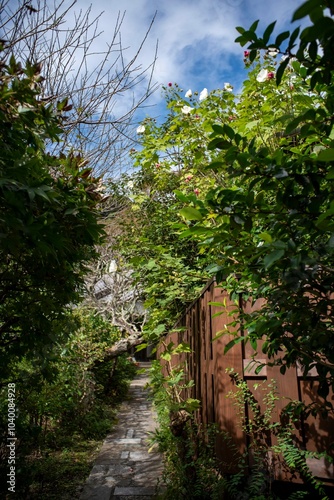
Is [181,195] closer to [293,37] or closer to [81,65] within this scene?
[293,37]

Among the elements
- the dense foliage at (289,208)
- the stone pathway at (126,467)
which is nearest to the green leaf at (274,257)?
the dense foliage at (289,208)

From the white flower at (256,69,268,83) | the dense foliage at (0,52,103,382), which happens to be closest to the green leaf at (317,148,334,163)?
the dense foliage at (0,52,103,382)

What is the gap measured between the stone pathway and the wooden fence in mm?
967

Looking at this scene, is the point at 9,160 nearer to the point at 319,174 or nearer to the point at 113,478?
the point at 319,174

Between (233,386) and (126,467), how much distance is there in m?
2.43

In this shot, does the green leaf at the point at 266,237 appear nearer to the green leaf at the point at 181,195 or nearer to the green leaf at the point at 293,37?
the green leaf at the point at 181,195

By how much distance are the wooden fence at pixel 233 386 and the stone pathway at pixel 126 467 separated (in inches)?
38.1

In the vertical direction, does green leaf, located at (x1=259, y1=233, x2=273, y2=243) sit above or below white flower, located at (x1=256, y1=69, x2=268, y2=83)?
below

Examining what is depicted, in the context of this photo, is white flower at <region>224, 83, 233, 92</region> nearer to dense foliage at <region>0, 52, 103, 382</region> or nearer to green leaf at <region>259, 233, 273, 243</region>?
dense foliage at <region>0, 52, 103, 382</region>

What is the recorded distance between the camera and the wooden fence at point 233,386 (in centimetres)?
216

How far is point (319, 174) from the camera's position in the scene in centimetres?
117

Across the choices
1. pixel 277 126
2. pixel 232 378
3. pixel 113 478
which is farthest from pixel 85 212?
pixel 113 478

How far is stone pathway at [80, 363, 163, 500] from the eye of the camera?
11.3ft

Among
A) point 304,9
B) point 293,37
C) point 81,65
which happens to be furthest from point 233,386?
point 81,65
